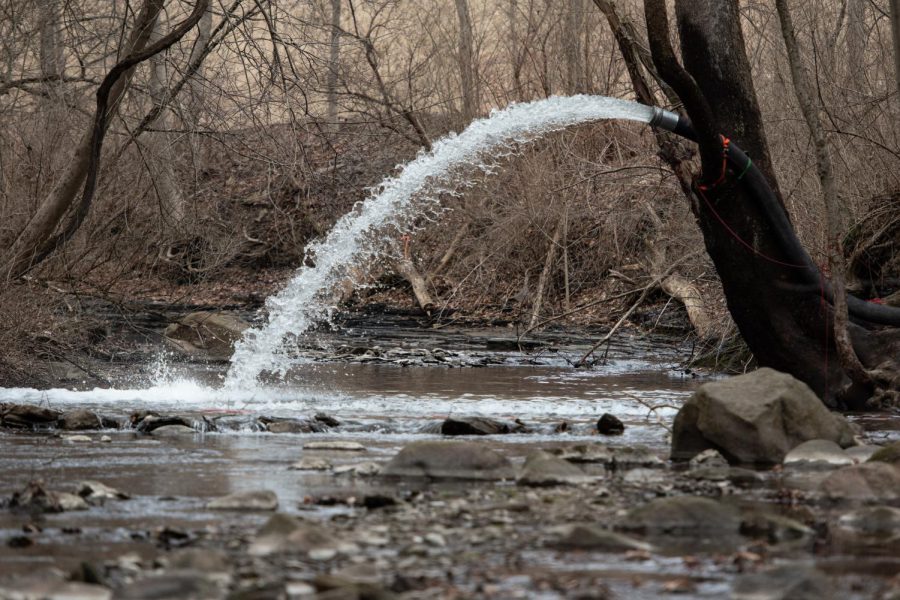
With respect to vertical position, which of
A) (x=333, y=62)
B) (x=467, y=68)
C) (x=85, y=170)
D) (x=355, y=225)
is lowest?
(x=355, y=225)

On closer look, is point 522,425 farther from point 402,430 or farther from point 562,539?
point 562,539

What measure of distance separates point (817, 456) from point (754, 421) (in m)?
0.47

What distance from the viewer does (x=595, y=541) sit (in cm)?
514

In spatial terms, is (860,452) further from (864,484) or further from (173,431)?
(173,431)

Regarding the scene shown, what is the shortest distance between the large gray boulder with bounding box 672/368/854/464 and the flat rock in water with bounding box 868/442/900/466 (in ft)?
2.56

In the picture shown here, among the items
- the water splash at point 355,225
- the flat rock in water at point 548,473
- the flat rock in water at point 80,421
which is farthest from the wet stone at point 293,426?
the water splash at point 355,225

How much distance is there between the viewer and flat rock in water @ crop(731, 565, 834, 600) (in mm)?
4156

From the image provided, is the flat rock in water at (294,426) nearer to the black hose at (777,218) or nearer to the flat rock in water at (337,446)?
the flat rock in water at (337,446)

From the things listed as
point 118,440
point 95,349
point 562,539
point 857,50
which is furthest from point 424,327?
point 562,539

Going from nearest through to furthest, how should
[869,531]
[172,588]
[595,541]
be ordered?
[172,588]
[595,541]
[869,531]

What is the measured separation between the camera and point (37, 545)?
5078 mm

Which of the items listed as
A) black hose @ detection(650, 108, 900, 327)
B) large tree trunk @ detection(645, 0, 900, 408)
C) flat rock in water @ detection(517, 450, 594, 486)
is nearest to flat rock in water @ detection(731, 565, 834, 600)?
flat rock in water @ detection(517, 450, 594, 486)

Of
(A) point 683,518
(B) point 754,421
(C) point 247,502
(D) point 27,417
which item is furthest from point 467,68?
(A) point 683,518

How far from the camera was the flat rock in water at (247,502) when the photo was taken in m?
6.02
